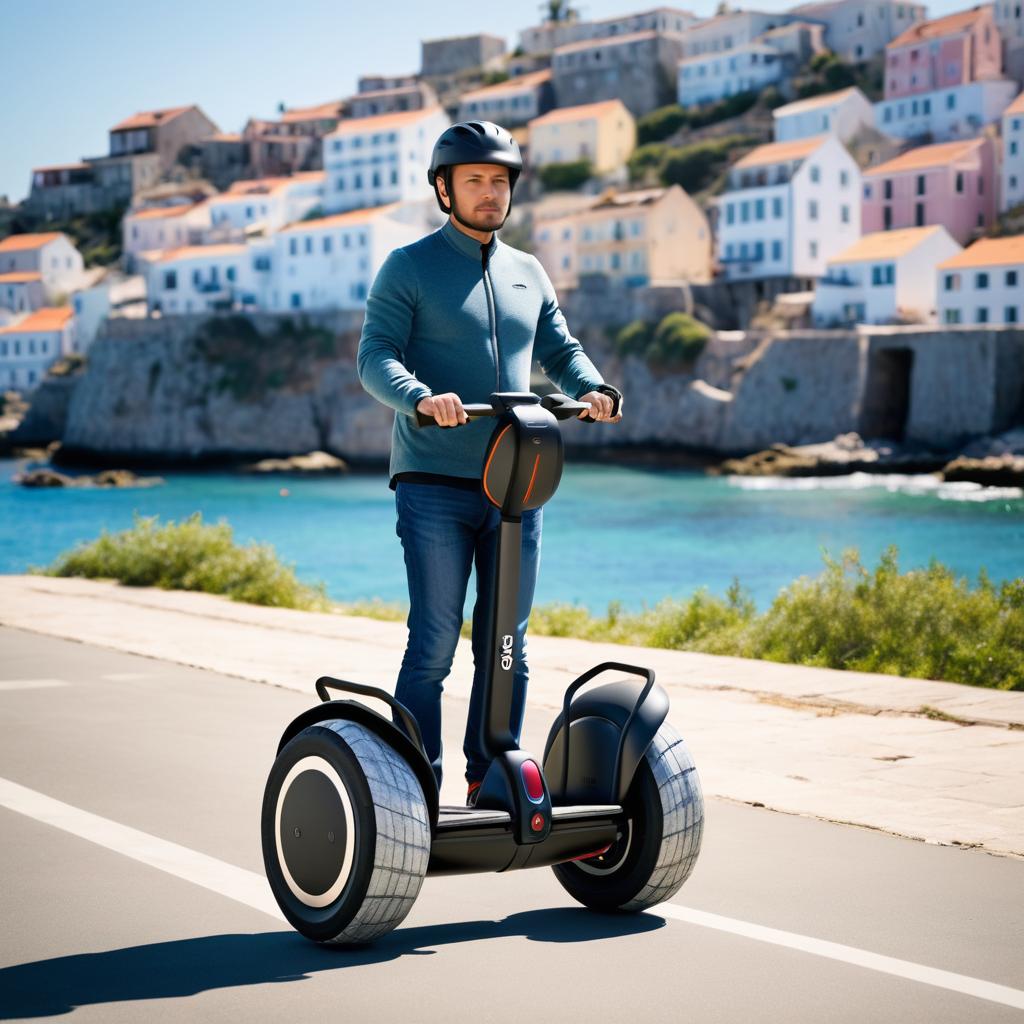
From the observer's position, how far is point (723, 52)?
110438mm

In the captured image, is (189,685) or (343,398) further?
(343,398)

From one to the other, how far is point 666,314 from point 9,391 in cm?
4971

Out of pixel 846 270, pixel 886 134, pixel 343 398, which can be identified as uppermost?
pixel 886 134

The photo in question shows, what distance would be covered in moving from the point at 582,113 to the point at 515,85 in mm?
15882

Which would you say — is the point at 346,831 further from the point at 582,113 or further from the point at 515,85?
the point at 515,85

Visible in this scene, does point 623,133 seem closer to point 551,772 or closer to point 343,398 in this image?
point 343,398

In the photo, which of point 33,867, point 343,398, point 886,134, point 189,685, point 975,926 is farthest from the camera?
point 886,134

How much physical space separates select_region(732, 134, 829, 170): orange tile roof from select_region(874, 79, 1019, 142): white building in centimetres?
1037

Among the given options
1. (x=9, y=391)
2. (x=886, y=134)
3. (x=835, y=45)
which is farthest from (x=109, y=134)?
(x=886, y=134)

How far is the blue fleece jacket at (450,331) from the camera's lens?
4.76m

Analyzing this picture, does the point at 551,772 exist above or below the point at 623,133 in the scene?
below

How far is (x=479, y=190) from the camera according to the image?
4.77 metres

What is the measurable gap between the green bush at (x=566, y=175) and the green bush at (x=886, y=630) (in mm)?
92391

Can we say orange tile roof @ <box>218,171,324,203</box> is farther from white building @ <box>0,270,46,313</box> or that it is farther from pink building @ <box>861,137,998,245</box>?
pink building @ <box>861,137,998,245</box>
